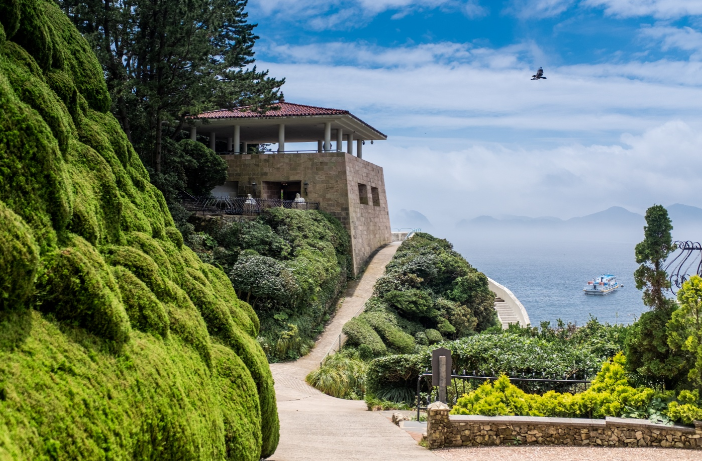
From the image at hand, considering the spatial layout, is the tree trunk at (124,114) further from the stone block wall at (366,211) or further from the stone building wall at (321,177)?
the stone block wall at (366,211)

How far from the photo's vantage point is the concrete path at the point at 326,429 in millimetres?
8586

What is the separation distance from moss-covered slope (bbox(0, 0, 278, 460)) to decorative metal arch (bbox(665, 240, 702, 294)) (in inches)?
254

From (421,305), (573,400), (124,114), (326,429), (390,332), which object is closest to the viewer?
(573,400)

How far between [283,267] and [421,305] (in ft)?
19.0

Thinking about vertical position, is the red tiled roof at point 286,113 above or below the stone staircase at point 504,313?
above

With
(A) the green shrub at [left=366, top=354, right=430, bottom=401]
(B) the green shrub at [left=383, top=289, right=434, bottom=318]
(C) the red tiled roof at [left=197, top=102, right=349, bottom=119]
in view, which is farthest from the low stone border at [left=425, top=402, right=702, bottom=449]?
(C) the red tiled roof at [left=197, top=102, right=349, bottom=119]

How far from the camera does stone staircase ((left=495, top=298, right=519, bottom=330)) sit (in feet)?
105

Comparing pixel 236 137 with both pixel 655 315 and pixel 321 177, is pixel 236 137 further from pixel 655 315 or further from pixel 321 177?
pixel 655 315

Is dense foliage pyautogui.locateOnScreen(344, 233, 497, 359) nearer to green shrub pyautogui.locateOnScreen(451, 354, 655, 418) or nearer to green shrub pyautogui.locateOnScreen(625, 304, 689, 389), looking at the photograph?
green shrub pyautogui.locateOnScreen(451, 354, 655, 418)

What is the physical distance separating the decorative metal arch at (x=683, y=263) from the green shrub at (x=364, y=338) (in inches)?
415

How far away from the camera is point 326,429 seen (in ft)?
34.1

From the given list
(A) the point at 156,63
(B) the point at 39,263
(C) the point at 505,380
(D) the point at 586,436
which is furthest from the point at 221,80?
(B) the point at 39,263

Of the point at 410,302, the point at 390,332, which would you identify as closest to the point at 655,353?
the point at 390,332

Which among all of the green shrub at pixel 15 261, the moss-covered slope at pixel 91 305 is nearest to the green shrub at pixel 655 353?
the moss-covered slope at pixel 91 305
